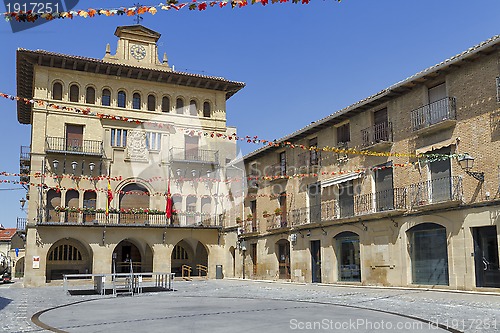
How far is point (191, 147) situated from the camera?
33.7 meters

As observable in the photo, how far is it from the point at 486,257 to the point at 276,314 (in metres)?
8.91

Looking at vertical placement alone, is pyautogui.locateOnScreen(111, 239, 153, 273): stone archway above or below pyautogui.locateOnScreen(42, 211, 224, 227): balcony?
below

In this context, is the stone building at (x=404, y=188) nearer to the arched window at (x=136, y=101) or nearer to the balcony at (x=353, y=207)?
the balcony at (x=353, y=207)

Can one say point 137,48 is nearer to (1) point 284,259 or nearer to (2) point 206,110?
(2) point 206,110

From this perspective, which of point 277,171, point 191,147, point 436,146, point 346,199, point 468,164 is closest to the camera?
point 468,164

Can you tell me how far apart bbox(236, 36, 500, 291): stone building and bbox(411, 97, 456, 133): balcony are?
0.04 meters

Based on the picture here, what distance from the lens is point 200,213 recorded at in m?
33.2

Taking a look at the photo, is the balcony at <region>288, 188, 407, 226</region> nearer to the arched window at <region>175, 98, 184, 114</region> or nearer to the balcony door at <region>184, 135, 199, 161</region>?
the balcony door at <region>184, 135, 199, 161</region>

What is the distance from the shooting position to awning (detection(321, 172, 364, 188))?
76.4 ft

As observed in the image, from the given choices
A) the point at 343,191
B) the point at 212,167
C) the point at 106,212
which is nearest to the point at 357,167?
the point at 343,191

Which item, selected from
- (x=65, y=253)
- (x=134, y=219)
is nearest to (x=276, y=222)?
(x=134, y=219)

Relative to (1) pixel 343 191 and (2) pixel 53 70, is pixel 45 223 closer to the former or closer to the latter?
(2) pixel 53 70

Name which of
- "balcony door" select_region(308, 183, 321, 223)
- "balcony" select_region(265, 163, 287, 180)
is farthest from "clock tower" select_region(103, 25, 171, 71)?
"balcony door" select_region(308, 183, 321, 223)

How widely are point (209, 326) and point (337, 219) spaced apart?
1490 centimetres
